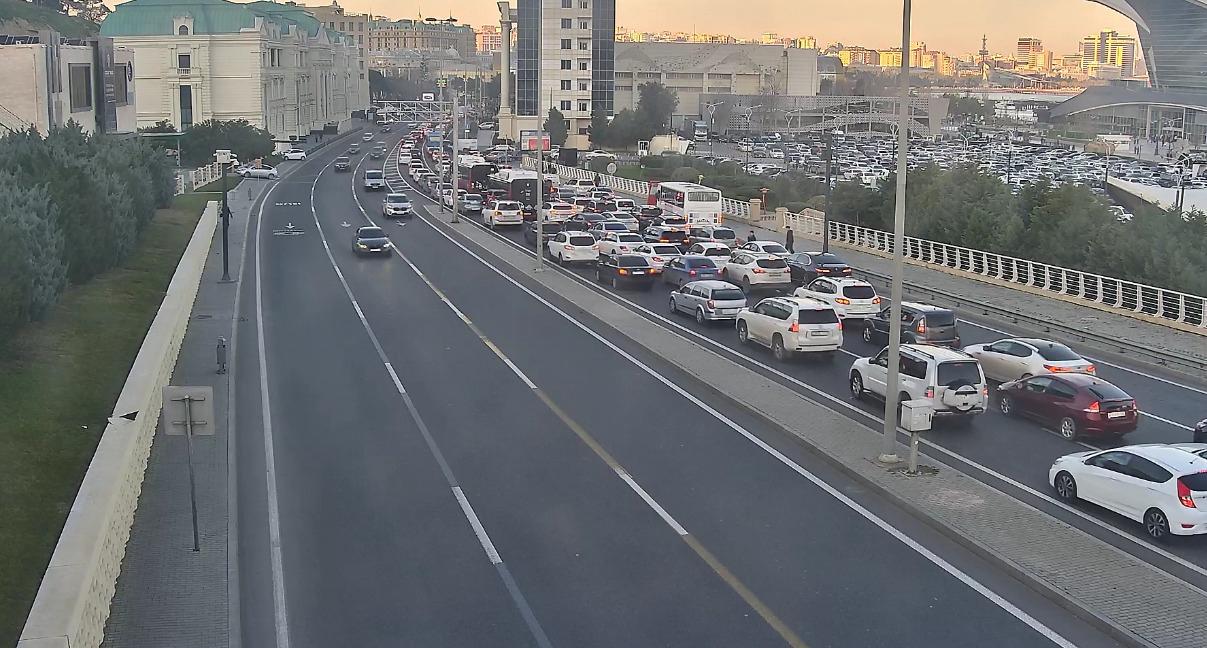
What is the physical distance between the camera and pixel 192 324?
30.6 metres

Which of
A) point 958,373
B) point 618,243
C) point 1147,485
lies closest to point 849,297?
Result: point 958,373

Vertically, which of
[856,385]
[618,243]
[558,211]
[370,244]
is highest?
[558,211]

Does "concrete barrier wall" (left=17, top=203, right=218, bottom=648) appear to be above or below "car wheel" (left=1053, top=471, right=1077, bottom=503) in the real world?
above

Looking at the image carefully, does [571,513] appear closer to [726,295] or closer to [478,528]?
[478,528]

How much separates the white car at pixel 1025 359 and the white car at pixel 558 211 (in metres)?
33.1

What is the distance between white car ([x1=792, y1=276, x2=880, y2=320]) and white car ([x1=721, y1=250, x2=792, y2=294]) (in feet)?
18.0

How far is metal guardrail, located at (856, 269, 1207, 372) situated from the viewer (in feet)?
90.9

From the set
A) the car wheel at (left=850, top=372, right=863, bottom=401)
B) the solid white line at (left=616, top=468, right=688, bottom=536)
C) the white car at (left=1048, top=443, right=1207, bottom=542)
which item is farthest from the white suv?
the solid white line at (left=616, top=468, right=688, bottom=536)

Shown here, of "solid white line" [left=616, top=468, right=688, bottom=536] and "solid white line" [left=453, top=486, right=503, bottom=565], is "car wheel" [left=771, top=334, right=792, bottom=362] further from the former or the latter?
"solid white line" [left=453, top=486, right=503, bottom=565]

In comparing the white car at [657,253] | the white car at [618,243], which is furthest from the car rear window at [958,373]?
the white car at [618,243]

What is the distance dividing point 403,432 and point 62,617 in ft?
34.0

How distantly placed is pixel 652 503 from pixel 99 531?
720 centimetres

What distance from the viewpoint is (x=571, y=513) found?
52.3 ft

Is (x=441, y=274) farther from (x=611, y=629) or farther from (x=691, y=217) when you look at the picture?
(x=611, y=629)
